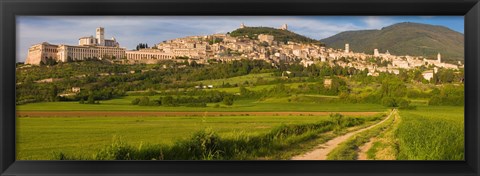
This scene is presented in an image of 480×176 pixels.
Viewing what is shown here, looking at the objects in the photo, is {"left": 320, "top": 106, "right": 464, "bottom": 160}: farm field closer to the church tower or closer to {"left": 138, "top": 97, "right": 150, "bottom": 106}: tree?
{"left": 138, "top": 97, "right": 150, "bottom": 106}: tree

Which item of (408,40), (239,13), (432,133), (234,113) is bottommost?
(432,133)

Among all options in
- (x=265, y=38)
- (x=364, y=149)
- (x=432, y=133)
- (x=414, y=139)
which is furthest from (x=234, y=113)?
(x=432, y=133)

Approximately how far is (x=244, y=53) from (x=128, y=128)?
141cm

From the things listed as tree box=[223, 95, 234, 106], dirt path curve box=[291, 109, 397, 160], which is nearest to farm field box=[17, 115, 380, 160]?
tree box=[223, 95, 234, 106]

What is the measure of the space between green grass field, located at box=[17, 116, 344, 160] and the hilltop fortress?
602mm

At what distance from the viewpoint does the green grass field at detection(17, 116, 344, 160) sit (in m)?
4.40

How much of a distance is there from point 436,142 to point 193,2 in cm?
268

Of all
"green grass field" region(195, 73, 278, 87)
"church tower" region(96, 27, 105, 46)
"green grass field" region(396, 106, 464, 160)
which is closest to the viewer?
"green grass field" region(396, 106, 464, 160)

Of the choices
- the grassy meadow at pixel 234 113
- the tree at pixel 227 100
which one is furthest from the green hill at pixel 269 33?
the tree at pixel 227 100

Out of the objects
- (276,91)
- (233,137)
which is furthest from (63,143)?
(276,91)

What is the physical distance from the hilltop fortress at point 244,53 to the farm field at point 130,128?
0.60 m

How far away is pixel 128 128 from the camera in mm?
4523

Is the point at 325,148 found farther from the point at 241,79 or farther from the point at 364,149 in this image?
the point at 241,79
